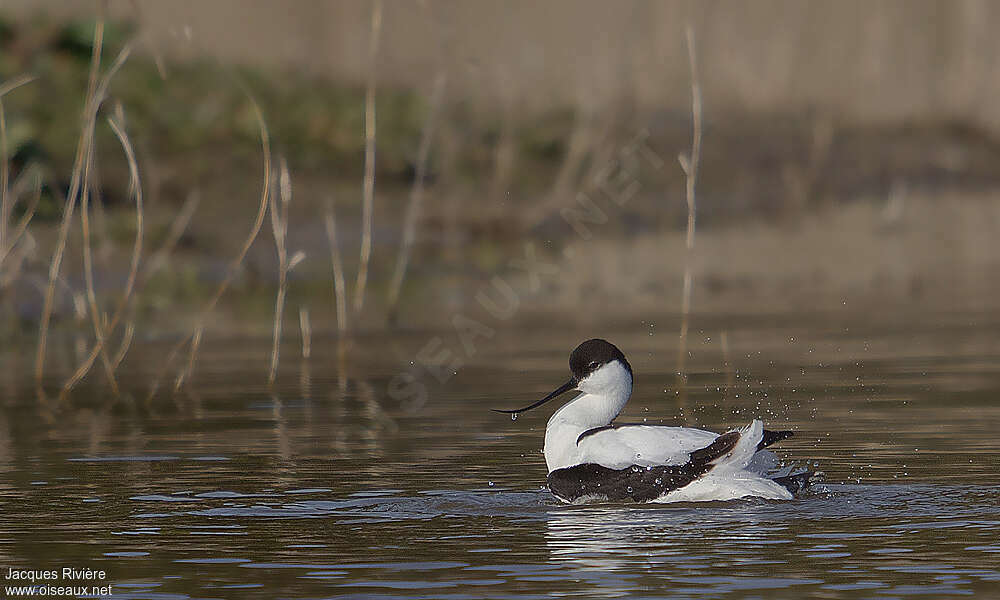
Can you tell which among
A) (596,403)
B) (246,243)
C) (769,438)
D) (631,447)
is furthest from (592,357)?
(246,243)

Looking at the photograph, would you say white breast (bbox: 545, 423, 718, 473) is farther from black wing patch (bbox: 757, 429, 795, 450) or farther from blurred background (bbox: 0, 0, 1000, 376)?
blurred background (bbox: 0, 0, 1000, 376)

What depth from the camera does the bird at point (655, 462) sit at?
7.86 meters

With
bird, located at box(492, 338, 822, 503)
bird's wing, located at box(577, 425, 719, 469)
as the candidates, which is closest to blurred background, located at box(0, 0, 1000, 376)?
bird, located at box(492, 338, 822, 503)

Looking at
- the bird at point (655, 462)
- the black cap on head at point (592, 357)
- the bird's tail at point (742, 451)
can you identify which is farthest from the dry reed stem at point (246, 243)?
the bird's tail at point (742, 451)

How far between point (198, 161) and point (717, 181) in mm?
8739

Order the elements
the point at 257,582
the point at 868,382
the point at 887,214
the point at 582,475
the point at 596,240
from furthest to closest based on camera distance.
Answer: the point at 887,214 < the point at 596,240 < the point at 868,382 < the point at 582,475 < the point at 257,582

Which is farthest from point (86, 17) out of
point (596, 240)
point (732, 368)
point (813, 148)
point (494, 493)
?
point (494, 493)

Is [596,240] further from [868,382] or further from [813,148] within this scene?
[868,382]

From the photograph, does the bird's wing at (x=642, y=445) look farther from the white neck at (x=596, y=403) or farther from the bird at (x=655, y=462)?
the white neck at (x=596, y=403)

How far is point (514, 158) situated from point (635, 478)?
1793cm

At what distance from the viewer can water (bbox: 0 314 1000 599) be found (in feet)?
22.0

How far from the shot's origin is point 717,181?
2936 cm

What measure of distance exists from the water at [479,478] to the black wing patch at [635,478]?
0.27ft

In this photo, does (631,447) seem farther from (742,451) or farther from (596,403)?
(596,403)
